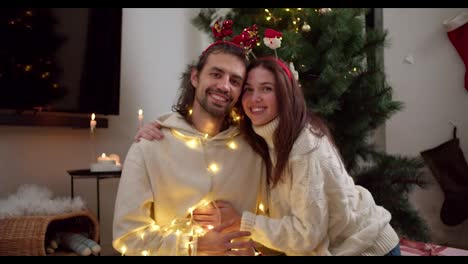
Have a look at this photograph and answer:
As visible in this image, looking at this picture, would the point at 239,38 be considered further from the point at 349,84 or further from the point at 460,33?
the point at 460,33

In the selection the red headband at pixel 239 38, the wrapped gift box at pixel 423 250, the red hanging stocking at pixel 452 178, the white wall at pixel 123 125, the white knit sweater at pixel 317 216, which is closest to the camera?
the white knit sweater at pixel 317 216

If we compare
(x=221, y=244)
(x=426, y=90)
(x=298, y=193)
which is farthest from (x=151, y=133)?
(x=426, y=90)

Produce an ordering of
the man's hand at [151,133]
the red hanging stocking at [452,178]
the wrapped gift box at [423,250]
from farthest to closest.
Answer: the red hanging stocking at [452,178] → the wrapped gift box at [423,250] → the man's hand at [151,133]

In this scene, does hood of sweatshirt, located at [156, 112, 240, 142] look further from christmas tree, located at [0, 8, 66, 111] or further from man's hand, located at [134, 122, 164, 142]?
christmas tree, located at [0, 8, 66, 111]

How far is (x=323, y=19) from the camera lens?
1960mm

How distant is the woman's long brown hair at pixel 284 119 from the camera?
4.47ft

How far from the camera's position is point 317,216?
1.24 metres

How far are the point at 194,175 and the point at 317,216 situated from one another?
1.64 feet

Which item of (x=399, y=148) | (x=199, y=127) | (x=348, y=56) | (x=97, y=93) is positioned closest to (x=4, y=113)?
(x=97, y=93)

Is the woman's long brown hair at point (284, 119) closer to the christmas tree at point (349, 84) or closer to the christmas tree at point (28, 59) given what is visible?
the christmas tree at point (349, 84)

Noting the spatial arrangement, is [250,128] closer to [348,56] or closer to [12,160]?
[348,56]

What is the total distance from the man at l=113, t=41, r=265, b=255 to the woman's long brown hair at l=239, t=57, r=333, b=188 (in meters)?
0.09

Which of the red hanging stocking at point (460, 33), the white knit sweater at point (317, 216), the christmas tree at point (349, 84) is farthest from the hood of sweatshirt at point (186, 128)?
the red hanging stocking at point (460, 33)

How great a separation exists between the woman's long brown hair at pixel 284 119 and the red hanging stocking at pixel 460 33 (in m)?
1.95
